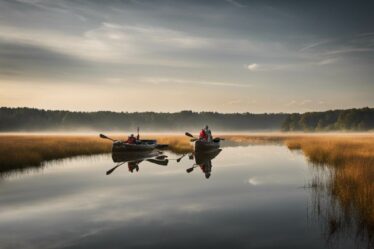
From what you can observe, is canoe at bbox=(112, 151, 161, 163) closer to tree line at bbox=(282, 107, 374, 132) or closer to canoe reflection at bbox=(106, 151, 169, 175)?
canoe reflection at bbox=(106, 151, 169, 175)

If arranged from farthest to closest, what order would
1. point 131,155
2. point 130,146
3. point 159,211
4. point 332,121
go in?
point 332,121, point 131,155, point 130,146, point 159,211

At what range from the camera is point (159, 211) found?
37.4ft

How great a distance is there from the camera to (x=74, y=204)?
12555 millimetres

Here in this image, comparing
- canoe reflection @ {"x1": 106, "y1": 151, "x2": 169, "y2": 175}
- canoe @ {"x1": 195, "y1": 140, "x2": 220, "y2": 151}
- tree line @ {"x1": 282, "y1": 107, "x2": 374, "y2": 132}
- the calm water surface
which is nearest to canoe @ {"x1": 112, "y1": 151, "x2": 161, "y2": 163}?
canoe reflection @ {"x1": 106, "y1": 151, "x2": 169, "y2": 175}

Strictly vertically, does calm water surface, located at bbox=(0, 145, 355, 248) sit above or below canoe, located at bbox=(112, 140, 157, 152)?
below

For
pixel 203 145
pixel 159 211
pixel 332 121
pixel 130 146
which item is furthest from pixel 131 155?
pixel 332 121

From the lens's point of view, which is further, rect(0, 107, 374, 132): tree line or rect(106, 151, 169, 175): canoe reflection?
rect(0, 107, 374, 132): tree line

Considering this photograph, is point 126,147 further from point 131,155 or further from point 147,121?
point 147,121

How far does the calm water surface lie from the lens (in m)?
8.42

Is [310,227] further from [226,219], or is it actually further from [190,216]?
[190,216]

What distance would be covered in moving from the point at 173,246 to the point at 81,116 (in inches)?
6969

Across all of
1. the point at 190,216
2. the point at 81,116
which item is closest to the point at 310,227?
the point at 190,216

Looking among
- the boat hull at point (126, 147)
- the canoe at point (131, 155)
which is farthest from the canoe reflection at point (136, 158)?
the boat hull at point (126, 147)

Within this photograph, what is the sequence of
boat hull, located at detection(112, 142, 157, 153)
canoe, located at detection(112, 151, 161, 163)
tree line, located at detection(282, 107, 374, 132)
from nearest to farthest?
canoe, located at detection(112, 151, 161, 163), boat hull, located at detection(112, 142, 157, 153), tree line, located at detection(282, 107, 374, 132)
